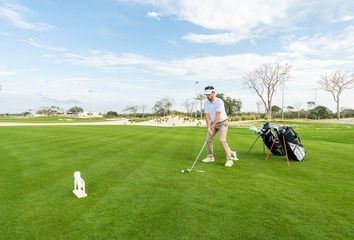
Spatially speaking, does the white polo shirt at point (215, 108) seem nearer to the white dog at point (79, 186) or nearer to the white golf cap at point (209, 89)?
the white golf cap at point (209, 89)

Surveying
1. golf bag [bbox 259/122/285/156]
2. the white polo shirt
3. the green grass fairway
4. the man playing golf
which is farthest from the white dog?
golf bag [bbox 259/122/285/156]

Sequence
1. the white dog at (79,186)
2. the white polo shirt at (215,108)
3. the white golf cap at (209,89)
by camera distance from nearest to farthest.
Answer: the white dog at (79,186) < the white golf cap at (209,89) < the white polo shirt at (215,108)

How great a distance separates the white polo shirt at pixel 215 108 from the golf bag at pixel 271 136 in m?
1.83

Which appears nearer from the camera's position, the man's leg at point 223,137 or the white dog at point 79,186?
the white dog at point 79,186

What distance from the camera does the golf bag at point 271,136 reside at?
11.1 meters

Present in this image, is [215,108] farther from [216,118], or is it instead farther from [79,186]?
[79,186]

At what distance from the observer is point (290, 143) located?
11023 millimetres

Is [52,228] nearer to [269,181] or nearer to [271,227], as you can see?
[271,227]

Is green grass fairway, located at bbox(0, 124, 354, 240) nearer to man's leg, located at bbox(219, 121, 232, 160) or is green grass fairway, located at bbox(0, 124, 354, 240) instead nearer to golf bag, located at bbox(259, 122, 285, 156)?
man's leg, located at bbox(219, 121, 232, 160)

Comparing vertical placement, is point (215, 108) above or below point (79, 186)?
above

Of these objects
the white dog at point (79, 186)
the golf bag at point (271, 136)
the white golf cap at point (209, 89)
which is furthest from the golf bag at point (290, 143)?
the white dog at point (79, 186)

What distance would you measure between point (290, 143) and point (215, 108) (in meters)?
3.05

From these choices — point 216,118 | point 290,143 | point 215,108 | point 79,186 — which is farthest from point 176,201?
point 290,143

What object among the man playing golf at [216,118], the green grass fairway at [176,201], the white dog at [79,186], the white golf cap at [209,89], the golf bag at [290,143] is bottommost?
the green grass fairway at [176,201]
